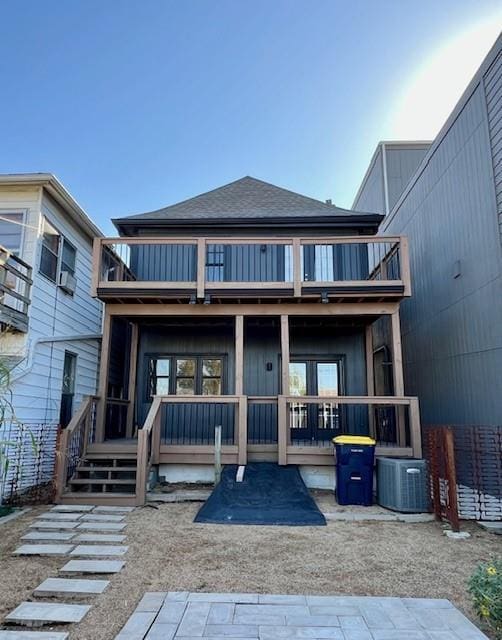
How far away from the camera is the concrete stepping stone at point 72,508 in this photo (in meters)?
5.87

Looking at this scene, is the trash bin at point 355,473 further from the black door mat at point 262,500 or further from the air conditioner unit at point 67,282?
the air conditioner unit at point 67,282

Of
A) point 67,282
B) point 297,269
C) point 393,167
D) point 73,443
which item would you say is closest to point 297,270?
point 297,269

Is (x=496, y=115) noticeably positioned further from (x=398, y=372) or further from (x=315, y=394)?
(x=315, y=394)

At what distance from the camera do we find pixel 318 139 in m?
17.0

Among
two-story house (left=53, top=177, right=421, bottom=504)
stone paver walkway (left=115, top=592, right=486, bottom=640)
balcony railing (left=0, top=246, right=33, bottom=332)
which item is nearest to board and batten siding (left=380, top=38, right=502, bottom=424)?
two-story house (left=53, top=177, right=421, bottom=504)

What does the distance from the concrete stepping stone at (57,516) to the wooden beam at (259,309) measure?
12.0ft

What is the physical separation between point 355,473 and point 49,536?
4070 millimetres

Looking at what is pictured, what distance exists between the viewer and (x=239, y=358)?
7.86m

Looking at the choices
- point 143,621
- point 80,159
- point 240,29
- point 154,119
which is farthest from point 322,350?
point 80,159

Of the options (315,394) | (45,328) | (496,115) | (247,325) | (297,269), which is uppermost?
(496,115)

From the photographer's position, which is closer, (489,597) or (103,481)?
(489,597)

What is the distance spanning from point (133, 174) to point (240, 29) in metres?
10.2

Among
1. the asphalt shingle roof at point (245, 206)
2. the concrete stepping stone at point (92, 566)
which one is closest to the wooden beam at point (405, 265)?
the asphalt shingle roof at point (245, 206)

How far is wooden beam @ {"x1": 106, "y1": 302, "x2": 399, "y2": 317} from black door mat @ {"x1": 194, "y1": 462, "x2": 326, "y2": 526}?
9.15 ft
